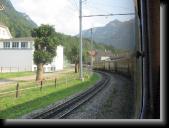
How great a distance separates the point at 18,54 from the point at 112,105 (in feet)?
3.02

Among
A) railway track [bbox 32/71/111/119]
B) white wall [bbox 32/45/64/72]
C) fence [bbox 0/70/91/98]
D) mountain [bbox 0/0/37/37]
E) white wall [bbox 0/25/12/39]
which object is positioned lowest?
railway track [bbox 32/71/111/119]

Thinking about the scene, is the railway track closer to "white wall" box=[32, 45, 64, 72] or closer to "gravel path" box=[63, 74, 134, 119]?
"gravel path" box=[63, 74, 134, 119]

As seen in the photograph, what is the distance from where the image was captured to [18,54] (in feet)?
9.46

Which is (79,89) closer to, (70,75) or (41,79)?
(70,75)

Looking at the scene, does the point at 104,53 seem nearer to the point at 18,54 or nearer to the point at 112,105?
the point at 112,105

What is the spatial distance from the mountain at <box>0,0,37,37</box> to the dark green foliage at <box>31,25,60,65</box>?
0.22 ft

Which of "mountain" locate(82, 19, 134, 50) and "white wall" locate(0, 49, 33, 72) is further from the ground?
"mountain" locate(82, 19, 134, 50)

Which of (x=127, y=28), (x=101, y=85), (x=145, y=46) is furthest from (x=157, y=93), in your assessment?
(x=101, y=85)

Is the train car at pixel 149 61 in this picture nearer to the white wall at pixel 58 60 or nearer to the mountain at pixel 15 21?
the white wall at pixel 58 60

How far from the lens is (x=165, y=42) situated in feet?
8.43

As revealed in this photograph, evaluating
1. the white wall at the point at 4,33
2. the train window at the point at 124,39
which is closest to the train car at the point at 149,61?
the train window at the point at 124,39

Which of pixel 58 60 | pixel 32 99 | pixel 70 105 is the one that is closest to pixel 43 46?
pixel 58 60

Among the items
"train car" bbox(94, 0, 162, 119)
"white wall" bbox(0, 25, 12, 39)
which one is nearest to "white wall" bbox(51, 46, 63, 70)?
"white wall" bbox(0, 25, 12, 39)

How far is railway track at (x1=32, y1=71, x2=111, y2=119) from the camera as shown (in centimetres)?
269
